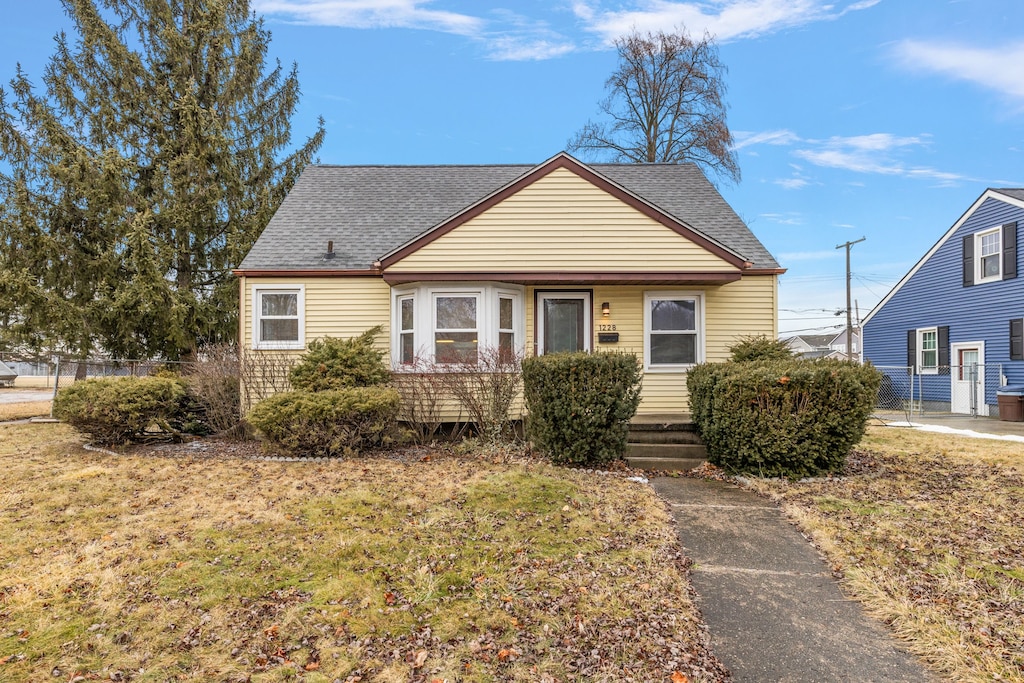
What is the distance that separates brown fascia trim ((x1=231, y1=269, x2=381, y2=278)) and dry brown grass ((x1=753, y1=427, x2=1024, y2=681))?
764 cm

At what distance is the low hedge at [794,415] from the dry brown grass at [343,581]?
1.89 meters

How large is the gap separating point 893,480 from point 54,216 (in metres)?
19.2

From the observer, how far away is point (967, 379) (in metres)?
18.2

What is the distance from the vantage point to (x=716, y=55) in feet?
77.0

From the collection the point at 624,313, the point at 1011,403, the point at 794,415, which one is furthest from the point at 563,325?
the point at 1011,403

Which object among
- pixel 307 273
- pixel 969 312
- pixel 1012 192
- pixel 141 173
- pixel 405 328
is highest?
pixel 141 173

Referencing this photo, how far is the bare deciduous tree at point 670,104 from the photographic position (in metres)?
23.2

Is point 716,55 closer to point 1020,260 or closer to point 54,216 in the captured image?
point 1020,260

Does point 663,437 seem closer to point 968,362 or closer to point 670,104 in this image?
point 968,362

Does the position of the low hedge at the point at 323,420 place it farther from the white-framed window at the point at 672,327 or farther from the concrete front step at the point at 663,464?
the white-framed window at the point at 672,327

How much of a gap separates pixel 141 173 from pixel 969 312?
2656 cm

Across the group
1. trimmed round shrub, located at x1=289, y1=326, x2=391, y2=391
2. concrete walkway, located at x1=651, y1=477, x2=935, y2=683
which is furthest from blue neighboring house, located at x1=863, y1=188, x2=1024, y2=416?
trimmed round shrub, located at x1=289, y1=326, x2=391, y2=391

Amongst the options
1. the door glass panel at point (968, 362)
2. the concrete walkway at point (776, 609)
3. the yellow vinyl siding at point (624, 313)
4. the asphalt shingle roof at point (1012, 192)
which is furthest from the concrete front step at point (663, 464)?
the asphalt shingle roof at point (1012, 192)

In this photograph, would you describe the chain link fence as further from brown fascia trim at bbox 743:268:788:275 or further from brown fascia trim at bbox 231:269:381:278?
brown fascia trim at bbox 231:269:381:278
